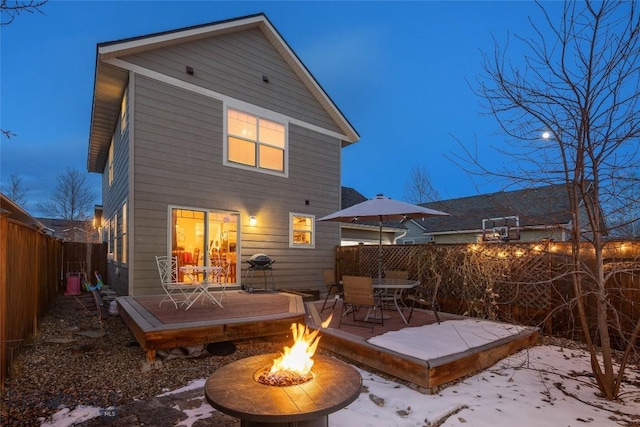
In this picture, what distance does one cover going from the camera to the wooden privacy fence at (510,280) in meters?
5.09

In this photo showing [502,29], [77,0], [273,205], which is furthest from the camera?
[273,205]

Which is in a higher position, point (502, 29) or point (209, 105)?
point (209, 105)

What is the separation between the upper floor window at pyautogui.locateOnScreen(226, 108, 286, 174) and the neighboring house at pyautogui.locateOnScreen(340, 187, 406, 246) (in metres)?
4.65

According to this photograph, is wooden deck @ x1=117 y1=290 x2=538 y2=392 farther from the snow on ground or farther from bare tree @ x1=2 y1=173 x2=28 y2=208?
bare tree @ x1=2 y1=173 x2=28 y2=208

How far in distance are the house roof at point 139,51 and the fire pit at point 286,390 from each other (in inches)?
269

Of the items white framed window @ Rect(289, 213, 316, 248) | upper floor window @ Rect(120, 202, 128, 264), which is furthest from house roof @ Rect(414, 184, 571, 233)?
upper floor window @ Rect(120, 202, 128, 264)

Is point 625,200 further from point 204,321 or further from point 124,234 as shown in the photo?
point 124,234

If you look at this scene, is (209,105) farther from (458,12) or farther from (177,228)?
(458,12)

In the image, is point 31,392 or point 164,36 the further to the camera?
point 164,36

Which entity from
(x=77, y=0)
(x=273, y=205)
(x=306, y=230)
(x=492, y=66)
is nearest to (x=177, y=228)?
(x=273, y=205)

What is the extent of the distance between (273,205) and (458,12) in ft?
19.5

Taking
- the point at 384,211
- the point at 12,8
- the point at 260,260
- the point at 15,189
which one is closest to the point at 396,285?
the point at 384,211

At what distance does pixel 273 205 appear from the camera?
358 inches

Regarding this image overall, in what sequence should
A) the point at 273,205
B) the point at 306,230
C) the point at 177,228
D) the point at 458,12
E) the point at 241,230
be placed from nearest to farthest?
the point at 458,12 < the point at 177,228 < the point at 241,230 < the point at 273,205 < the point at 306,230
